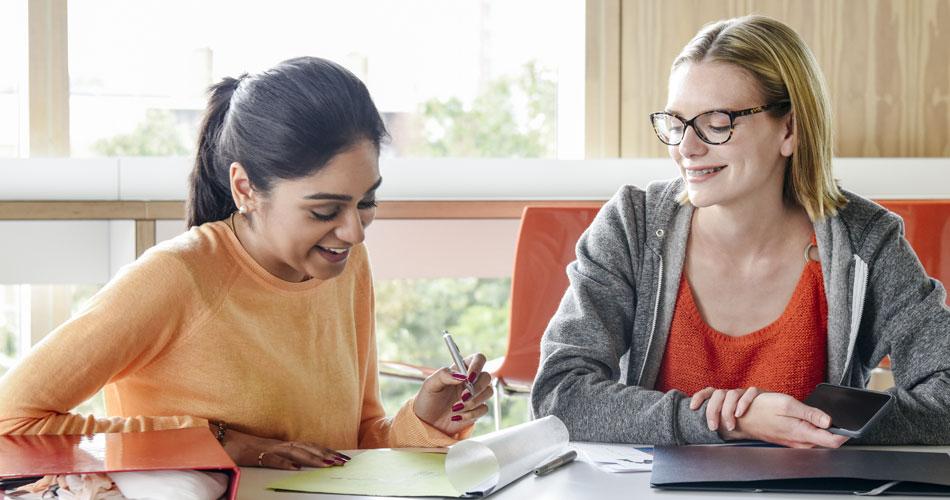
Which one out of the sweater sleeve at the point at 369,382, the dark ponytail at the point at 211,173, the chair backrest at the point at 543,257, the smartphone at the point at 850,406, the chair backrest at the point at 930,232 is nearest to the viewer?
the smartphone at the point at 850,406

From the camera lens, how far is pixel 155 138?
298 cm

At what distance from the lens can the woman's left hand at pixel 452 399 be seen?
4.51 feet

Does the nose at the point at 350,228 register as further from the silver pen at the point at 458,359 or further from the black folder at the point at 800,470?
the black folder at the point at 800,470

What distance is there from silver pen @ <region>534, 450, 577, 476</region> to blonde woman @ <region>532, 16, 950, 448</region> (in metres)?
0.31

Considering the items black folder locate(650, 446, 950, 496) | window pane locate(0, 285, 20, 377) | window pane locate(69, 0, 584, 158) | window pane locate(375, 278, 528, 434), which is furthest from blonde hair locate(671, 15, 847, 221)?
window pane locate(375, 278, 528, 434)

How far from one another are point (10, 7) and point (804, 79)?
1.98 m

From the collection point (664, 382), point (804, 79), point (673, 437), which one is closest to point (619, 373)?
point (664, 382)

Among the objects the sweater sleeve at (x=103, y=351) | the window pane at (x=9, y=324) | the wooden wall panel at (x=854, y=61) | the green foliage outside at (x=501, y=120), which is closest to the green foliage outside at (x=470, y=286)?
the green foliage outside at (x=501, y=120)

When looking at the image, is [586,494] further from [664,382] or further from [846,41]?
[846,41]

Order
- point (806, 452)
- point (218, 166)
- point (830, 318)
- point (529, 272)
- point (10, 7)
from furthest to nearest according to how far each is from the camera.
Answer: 1. point (10, 7)
2. point (529, 272)
3. point (830, 318)
4. point (218, 166)
5. point (806, 452)

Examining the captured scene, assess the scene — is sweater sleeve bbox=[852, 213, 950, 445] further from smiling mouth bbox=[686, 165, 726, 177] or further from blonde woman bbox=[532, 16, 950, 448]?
smiling mouth bbox=[686, 165, 726, 177]

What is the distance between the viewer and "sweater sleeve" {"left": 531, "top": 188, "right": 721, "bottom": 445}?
146cm

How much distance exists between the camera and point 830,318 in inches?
65.8

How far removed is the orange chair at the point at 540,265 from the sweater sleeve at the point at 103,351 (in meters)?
1.03
